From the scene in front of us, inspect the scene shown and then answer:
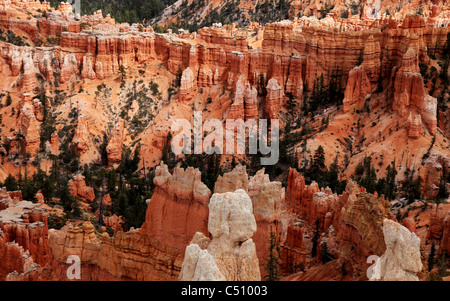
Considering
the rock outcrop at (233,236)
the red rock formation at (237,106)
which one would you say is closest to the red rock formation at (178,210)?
the rock outcrop at (233,236)

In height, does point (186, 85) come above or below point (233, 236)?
below

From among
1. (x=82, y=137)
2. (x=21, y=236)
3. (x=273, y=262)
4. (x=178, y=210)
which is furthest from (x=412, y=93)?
(x=273, y=262)

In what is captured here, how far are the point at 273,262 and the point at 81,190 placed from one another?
4247 cm

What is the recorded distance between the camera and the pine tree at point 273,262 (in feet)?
115

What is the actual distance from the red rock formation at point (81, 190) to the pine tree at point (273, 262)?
3931 centimetres

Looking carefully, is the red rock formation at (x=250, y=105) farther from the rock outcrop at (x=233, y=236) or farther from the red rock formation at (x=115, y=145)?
the rock outcrop at (x=233, y=236)

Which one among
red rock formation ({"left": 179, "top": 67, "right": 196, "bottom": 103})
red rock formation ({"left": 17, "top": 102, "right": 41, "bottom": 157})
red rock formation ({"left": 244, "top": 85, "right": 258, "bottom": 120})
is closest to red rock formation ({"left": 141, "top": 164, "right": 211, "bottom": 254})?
red rock formation ({"left": 244, "top": 85, "right": 258, "bottom": 120})

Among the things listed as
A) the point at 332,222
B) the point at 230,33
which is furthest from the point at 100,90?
the point at 332,222

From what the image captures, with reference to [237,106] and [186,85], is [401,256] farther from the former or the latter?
[186,85]

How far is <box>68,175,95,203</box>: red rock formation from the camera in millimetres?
75787

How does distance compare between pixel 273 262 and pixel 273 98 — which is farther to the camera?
pixel 273 98

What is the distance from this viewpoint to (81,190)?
76.1m

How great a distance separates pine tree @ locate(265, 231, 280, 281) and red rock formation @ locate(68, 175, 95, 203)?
39.3 metres

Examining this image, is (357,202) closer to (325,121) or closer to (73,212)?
(73,212)
